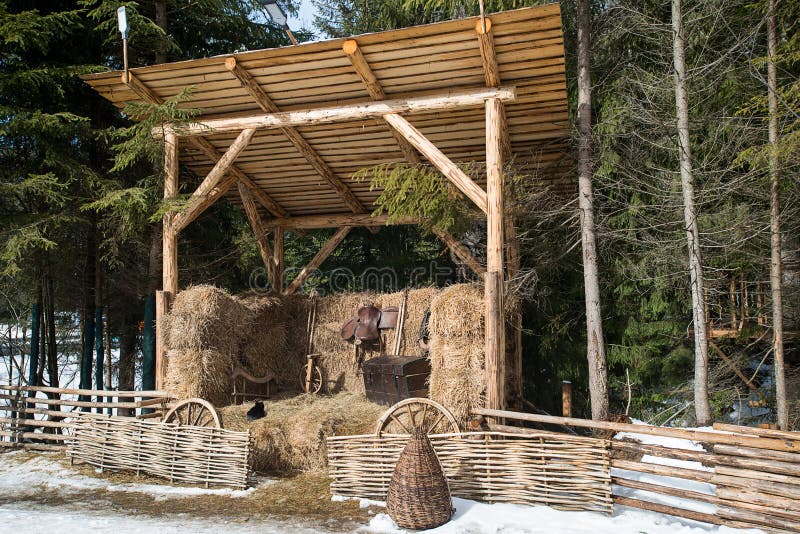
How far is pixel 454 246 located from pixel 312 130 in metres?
3.02

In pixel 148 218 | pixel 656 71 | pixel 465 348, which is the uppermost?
pixel 656 71

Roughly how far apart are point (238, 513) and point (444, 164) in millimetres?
4750

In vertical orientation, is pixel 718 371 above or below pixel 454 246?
below

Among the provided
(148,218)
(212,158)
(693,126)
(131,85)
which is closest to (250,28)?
(212,158)

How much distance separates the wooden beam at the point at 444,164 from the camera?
24.1 feet

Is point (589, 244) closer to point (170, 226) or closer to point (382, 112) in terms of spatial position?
point (382, 112)

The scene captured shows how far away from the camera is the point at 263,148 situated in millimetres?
10219

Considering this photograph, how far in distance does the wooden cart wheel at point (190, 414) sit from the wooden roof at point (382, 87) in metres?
4.34

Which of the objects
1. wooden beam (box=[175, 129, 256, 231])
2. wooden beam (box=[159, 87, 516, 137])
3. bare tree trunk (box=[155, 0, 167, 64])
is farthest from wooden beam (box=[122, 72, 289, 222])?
bare tree trunk (box=[155, 0, 167, 64])

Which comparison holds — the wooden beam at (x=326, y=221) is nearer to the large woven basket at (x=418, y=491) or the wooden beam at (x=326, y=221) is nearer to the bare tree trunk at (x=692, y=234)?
the bare tree trunk at (x=692, y=234)

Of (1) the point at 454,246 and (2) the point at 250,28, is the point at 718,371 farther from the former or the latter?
(2) the point at 250,28

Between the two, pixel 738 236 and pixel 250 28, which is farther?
pixel 250 28

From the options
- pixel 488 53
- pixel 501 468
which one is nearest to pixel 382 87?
pixel 488 53

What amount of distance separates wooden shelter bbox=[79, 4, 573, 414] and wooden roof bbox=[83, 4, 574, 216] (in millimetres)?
20
